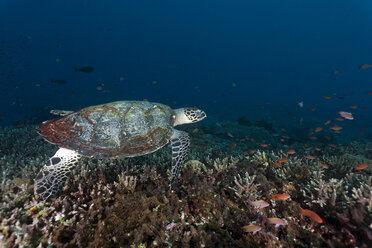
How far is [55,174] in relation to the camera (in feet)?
9.45

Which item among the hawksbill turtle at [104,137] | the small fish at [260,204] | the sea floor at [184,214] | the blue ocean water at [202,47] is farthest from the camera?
the blue ocean water at [202,47]

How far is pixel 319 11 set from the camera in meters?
102

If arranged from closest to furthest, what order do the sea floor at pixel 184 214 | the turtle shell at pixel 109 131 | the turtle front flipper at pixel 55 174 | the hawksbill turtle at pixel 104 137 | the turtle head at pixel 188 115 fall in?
1. the sea floor at pixel 184 214
2. the turtle front flipper at pixel 55 174
3. the hawksbill turtle at pixel 104 137
4. the turtle shell at pixel 109 131
5. the turtle head at pixel 188 115

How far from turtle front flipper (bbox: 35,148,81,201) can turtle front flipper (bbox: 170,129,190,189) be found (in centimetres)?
204

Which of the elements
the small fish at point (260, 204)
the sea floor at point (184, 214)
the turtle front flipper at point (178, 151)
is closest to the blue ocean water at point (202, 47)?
the turtle front flipper at point (178, 151)

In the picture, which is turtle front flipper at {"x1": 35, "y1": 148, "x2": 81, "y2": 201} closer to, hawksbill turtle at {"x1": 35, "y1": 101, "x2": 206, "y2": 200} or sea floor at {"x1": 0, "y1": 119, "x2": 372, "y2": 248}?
hawksbill turtle at {"x1": 35, "y1": 101, "x2": 206, "y2": 200}

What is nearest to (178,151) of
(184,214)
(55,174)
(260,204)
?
(184,214)

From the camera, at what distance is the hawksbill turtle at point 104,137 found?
3.00m

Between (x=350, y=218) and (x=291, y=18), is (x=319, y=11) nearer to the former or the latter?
(x=291, y=18)

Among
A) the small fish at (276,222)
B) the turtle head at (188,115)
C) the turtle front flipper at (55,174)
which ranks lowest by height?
the turtle front flipper at (55,174)

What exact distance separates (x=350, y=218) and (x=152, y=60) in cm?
12747

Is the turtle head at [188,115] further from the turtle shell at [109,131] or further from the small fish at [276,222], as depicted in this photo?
the small fish at [276,222]

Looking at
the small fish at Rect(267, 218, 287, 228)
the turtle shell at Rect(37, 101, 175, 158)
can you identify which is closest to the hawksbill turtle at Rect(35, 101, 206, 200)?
the turtle shell at Rect(37, 101, 175, 158)

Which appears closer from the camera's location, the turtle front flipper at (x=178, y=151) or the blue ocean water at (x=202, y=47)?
the turtle front flipper at (x=178, y=151)
